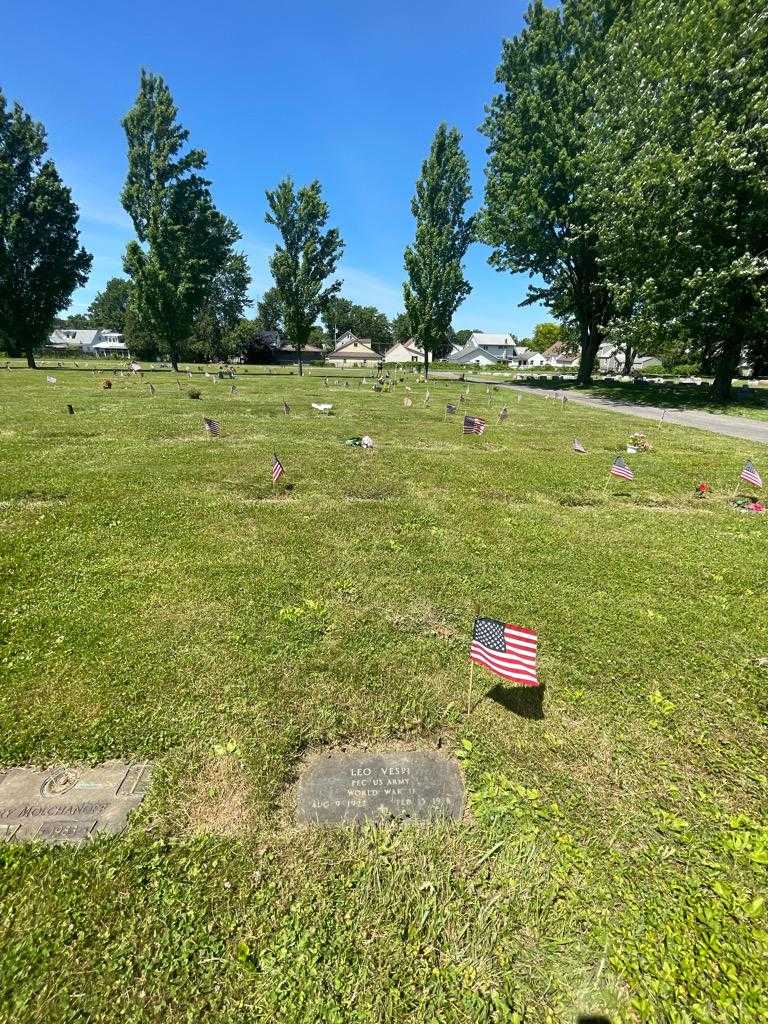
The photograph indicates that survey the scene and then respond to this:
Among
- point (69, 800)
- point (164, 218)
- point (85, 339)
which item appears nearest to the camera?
point (69, 800)

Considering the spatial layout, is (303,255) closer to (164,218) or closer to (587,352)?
(164,218)

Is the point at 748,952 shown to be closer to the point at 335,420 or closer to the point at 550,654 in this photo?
the point at 550,654

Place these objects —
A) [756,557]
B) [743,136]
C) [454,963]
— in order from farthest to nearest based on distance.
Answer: [743,136] → [756,557] → [454,963]

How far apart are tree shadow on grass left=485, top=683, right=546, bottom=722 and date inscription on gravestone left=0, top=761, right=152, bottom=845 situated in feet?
10.5

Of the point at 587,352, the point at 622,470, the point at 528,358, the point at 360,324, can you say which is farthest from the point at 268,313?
the point at 622,470

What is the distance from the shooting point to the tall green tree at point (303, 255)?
139 feet

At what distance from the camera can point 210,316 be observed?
246 ft

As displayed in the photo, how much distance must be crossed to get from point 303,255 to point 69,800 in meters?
48.5

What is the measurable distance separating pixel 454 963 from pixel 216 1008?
131 cm

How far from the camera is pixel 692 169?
811 inches

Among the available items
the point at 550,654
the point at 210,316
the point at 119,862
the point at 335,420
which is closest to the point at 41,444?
the point at 335,420

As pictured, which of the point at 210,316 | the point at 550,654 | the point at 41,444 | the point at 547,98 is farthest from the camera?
the point at 210,316

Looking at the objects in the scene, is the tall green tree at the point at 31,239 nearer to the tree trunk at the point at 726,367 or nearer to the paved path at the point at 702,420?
the paved path at the point at 702,420

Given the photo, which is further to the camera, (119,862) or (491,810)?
(491,810)
